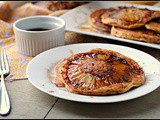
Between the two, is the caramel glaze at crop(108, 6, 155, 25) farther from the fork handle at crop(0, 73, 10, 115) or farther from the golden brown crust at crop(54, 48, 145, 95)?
the fork handle at crop(0, 73, 10, 115)

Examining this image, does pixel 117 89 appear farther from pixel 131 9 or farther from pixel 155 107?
pixel 131 9

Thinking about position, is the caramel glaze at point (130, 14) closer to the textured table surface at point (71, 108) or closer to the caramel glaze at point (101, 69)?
the caramel glaze at point (101, 69)

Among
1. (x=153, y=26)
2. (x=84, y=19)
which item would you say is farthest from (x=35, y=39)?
(x=153, y=26)

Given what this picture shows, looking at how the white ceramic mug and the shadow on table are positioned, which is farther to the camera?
the white ceramic mug

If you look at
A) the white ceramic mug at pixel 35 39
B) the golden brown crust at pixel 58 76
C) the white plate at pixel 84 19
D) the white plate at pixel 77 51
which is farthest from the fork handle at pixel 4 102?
the white plate at pixel 84 19

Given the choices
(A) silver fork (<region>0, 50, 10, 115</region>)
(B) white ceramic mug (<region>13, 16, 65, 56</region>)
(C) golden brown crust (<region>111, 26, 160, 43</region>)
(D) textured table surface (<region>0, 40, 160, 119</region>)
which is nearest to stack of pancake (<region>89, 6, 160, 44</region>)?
(C) golden brown crust (<region>111, 26, 160, 43</region>)

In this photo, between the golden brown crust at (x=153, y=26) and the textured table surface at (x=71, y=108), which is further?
the golden brown crust at (x=153, y=26)
